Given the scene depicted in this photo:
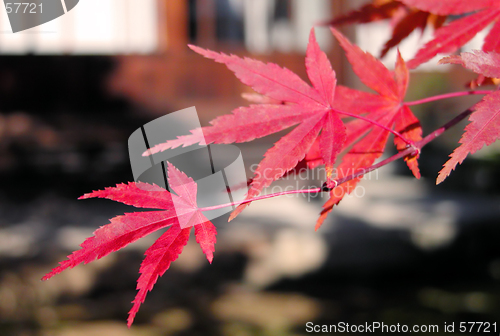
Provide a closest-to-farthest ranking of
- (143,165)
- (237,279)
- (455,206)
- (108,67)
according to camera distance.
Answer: (143,165) → (237,279) → (455,206) → (108,67)

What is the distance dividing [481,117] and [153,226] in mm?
325

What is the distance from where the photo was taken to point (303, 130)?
404mm

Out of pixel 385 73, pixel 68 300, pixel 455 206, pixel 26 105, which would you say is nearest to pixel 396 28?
pixel 385 73

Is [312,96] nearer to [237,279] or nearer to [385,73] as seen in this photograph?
[385,73]

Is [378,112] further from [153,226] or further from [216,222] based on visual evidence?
[216,222]

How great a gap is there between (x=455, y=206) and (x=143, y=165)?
3145mm

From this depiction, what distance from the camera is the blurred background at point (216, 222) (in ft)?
8.46

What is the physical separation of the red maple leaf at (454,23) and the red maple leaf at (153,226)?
0.31m

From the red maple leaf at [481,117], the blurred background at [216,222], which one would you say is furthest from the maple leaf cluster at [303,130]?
the blurred background at [216,222]

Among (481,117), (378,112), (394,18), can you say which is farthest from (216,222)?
(481,117)

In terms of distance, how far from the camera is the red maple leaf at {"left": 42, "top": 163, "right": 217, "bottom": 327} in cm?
37

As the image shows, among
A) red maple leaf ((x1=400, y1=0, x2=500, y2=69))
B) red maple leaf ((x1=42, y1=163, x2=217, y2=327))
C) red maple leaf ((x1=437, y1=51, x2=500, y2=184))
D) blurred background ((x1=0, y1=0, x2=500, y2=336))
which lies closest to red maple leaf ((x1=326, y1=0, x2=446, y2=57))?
red maple leaf ((x1=400, y1=0, x2=500, y2=69))

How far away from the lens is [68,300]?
2584 mm

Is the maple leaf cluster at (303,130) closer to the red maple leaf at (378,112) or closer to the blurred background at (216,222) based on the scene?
the red maple leaf at (378,112)
